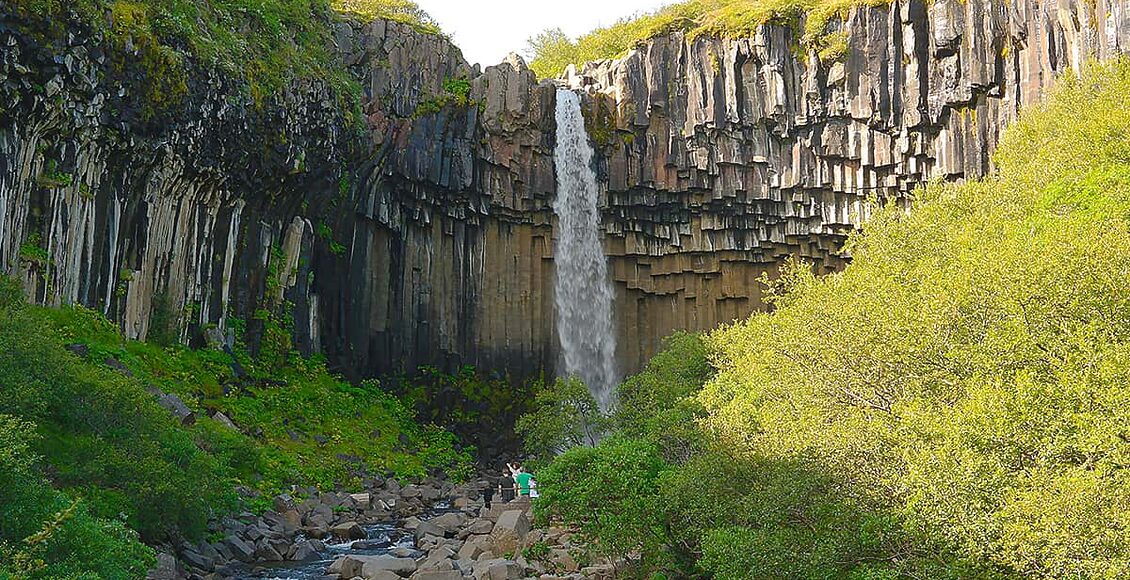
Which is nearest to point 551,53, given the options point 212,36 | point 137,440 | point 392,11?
point 392,11

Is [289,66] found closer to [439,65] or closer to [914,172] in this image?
[439,65]

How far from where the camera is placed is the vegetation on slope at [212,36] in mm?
20750

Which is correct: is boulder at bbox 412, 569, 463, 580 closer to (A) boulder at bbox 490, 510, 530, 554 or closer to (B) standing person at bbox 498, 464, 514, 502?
(A) boulder at bbox 490, 510, 530, 554

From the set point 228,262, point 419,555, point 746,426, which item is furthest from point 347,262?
point 746,426

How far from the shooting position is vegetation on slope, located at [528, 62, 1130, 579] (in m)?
9.53

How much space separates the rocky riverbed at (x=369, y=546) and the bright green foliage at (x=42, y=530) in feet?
11.4

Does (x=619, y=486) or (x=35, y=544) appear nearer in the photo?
(x=35, y=544)

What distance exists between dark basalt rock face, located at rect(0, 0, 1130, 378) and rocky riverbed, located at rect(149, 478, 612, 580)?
26.7 ft

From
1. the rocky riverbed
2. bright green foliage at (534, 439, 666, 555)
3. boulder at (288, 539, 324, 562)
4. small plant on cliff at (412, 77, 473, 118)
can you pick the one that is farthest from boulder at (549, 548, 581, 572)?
small plant on cliff at (412, 77, 473, 118)

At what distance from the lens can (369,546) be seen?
67.2 ft

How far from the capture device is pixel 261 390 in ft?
93.9

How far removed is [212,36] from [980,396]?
2292 cm

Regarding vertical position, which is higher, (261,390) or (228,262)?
(228,262)

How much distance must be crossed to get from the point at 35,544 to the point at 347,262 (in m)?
25.1
